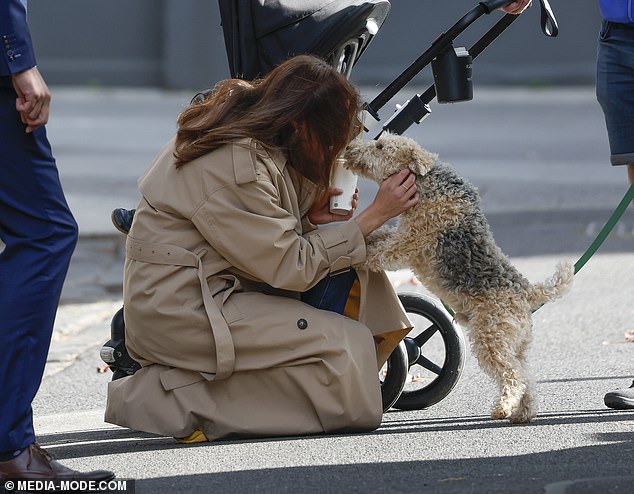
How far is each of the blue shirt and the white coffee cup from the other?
4.28ft

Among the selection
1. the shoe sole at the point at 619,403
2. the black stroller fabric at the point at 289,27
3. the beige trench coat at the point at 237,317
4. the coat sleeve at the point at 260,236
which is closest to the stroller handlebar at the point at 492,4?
the black stroller fabric at the point at 289,27

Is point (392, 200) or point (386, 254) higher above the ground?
point (392, 200)

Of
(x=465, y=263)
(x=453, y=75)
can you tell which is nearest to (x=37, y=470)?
(x=465, y=263)

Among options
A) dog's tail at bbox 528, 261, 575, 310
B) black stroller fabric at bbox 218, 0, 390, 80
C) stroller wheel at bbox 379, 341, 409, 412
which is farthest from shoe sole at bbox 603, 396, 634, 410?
black stroller fabric at bbox 218, 0, 390, 80

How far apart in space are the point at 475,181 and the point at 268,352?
23.6ft

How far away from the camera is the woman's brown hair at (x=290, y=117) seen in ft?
13.9

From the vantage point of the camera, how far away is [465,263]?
14.0ft

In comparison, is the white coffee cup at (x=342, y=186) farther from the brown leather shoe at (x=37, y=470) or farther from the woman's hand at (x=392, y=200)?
the brown leather shoe at (x=37, y=470)

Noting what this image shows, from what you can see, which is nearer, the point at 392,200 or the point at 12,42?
the point at 12,42

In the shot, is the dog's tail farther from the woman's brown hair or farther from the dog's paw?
the woman's brown hair

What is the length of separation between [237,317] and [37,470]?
36.1 inches

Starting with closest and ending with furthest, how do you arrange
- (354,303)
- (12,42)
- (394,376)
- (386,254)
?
1. (12,42)
2. (386,254)
3. (354,303)
4. (394,376)

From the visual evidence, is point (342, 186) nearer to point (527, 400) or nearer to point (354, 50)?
point (354, 50)

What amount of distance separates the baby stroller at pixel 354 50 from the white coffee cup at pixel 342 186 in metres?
0.27
